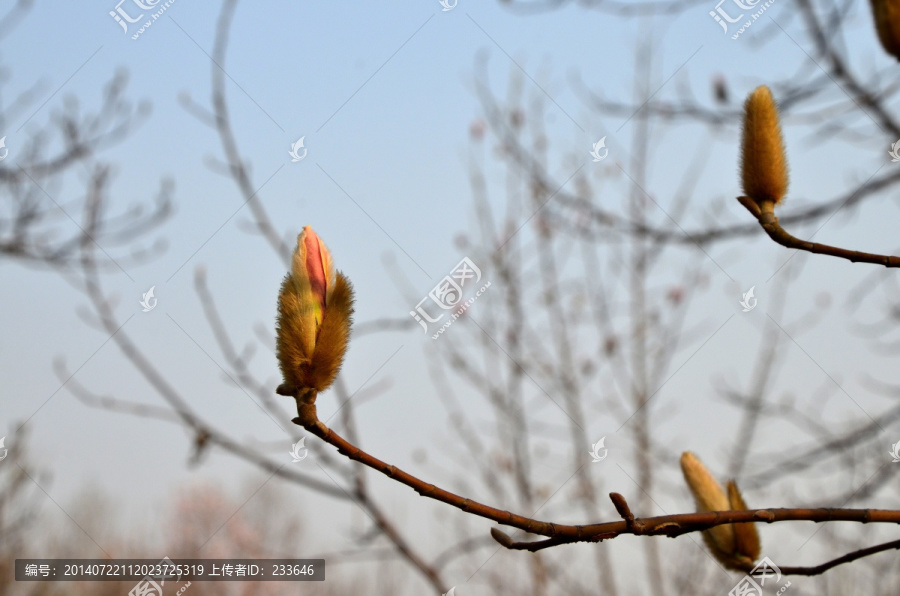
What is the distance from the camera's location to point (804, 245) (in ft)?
2.93

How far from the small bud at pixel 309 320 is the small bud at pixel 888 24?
651 millimetres

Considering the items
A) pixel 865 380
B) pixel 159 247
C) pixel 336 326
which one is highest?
pixel 159 247

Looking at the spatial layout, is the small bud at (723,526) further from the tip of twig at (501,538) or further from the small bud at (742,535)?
the tip of twig at (501,538)

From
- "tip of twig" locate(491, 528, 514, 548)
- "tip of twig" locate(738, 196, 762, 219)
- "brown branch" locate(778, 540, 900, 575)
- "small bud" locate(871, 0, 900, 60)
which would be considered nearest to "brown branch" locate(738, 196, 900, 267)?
"tip of twig" locate(738, 196, 762, 219)

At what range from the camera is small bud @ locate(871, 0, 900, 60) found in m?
A: 0.84

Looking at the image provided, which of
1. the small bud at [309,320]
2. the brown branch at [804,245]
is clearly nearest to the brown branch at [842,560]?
the brown branch at [804,245]

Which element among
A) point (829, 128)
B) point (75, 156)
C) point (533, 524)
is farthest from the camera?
point (75, 156)

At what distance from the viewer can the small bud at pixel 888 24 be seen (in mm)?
842

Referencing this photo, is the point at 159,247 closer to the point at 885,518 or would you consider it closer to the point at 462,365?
the point at 462,365

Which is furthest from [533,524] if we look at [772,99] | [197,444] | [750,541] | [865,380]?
[865,380]

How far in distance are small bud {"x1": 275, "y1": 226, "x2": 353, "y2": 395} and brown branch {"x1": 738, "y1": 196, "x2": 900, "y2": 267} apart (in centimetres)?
51

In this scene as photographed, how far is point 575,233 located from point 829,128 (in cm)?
133

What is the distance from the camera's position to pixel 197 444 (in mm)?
1397

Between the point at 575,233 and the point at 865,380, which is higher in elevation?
the point at 575,233
